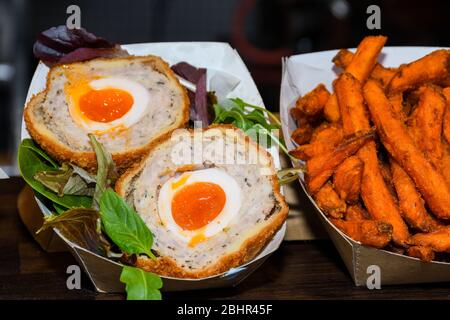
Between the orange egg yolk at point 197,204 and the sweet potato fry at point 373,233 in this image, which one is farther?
the orange egg yolk at point 197,204

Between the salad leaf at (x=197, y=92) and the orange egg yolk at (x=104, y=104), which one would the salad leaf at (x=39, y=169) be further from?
the salad leaf at (x=197, y=92)

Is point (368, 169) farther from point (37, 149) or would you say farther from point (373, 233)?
point (37, 149)

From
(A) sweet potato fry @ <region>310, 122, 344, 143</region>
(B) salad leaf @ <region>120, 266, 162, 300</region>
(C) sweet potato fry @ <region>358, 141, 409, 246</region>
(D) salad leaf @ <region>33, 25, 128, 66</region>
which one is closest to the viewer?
(B) salad leaf @ <region>120, 266, 162, 300</region>

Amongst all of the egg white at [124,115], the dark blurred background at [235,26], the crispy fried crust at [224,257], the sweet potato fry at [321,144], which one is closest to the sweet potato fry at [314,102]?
the sweet potato fry at [321,144]

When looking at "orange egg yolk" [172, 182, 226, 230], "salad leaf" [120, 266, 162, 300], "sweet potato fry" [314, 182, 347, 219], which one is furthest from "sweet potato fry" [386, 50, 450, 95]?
"salad leaf" [120, 266, 162, 300]

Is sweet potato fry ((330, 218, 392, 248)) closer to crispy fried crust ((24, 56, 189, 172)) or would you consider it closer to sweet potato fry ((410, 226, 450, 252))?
sweet potato fry ((410, 226, 450, 252))

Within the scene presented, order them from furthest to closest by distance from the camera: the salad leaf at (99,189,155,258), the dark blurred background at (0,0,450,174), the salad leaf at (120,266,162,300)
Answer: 1. the dark blurred background at (0,0,450,174)
2. the salad leaf at (99,189,155,258)
3. the salad leaf at (120,266,162,300)

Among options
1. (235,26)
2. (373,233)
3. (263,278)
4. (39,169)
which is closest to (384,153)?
(373,233)
